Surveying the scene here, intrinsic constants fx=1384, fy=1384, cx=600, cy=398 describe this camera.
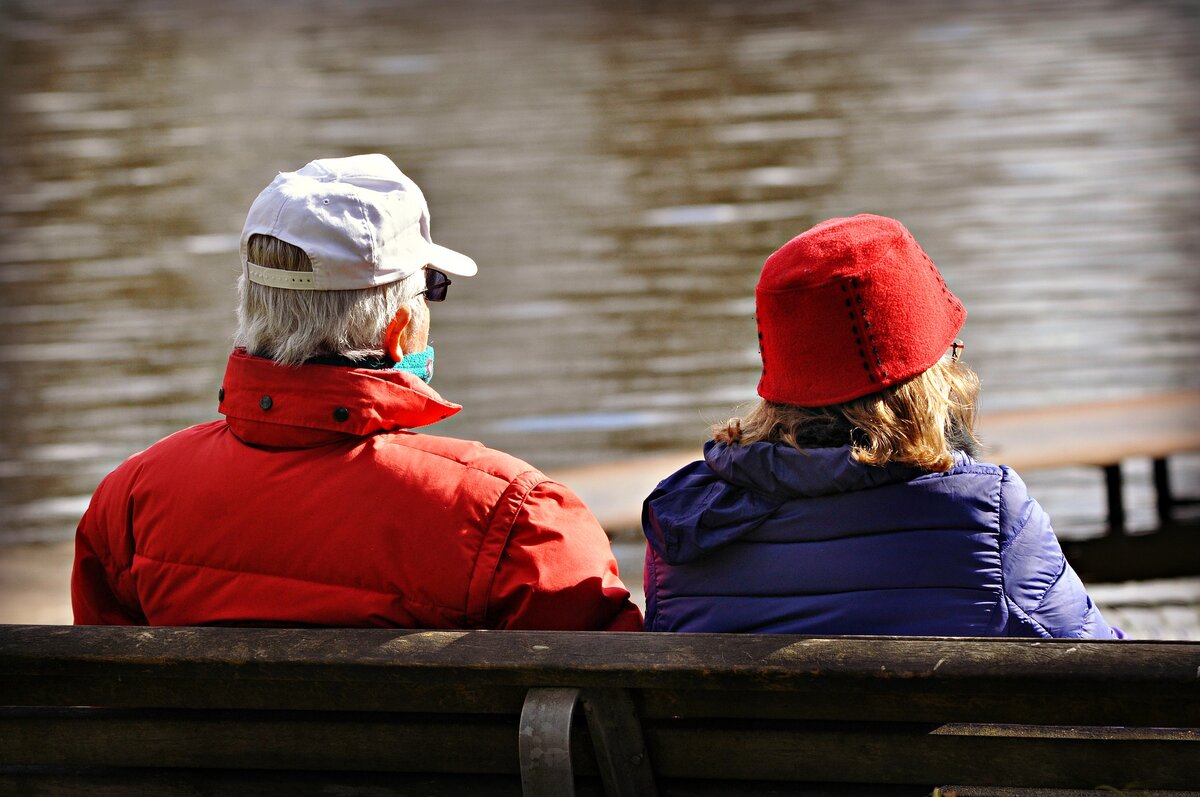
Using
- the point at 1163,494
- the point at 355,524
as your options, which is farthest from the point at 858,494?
the point at 1163,494

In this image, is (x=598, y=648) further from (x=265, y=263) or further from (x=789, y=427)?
(x=265, y=263)

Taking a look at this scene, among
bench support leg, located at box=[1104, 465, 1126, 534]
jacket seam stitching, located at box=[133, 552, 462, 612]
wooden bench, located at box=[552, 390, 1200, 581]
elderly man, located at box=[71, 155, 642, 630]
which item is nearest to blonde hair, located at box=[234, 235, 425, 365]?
elderly man, located at box=[71, 155, 642, 630]

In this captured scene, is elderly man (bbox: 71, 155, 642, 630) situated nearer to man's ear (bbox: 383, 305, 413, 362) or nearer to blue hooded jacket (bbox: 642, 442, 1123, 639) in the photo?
man's ear (bbox: 383, 305, 413, 362)

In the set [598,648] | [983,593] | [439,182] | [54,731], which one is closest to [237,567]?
[54,731]

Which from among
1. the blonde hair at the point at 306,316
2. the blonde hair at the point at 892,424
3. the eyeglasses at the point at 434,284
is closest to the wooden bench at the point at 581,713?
the blonde hair at the point at 892,424

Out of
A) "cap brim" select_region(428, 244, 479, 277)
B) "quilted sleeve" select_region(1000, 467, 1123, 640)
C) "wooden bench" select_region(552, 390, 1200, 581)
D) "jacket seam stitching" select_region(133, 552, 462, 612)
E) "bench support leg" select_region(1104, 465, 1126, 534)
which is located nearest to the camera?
"quilted sleeve" select_region(1000, 467, 1123, 640)

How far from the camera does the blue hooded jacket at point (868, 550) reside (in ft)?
4.78

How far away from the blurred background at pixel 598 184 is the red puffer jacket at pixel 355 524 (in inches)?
84.2

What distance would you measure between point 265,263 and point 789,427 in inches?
25.3

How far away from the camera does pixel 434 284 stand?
1.76 metres

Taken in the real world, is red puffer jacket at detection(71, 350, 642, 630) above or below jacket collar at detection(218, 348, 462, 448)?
below

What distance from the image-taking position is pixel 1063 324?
17.3 feet

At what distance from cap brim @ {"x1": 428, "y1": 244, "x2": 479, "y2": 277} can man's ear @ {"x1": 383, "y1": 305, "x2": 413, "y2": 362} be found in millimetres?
80

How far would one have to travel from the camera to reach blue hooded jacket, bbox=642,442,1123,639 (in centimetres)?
146
